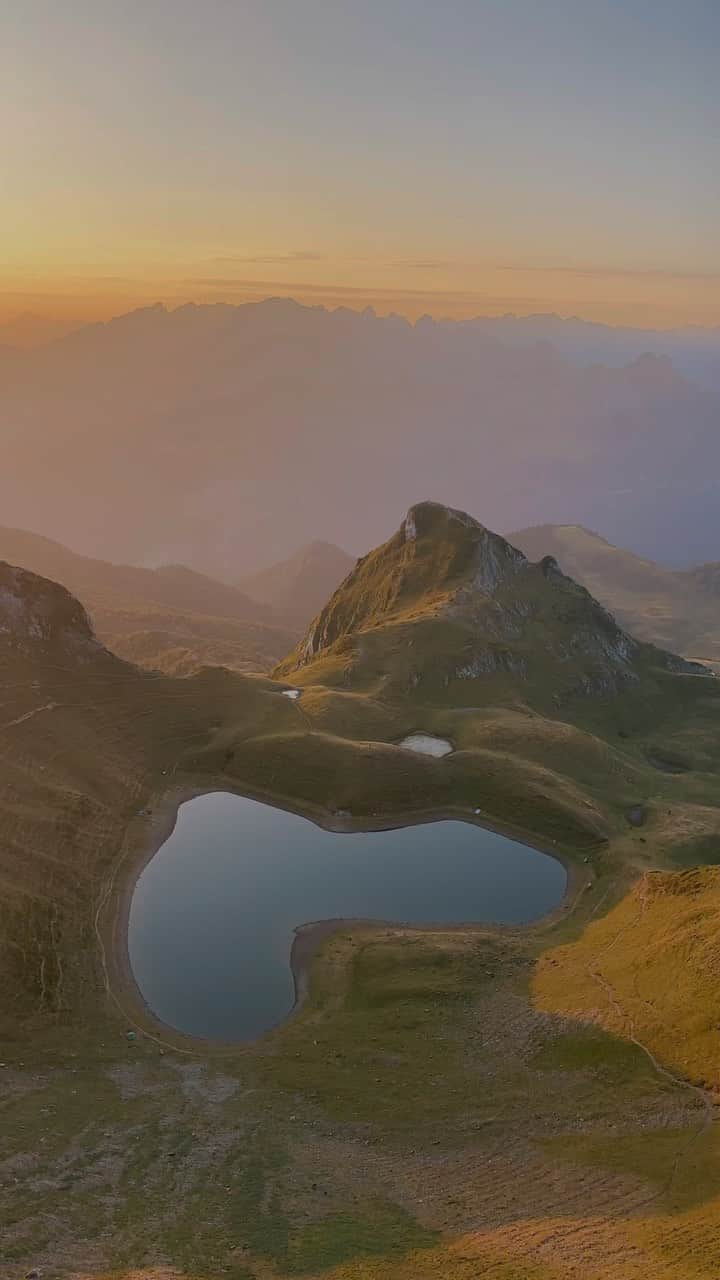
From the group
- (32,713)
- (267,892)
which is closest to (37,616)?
(32,713)

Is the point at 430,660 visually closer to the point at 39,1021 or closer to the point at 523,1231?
the point at 39,1021

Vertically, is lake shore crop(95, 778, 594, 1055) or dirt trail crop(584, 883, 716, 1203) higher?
dirt trail crop(584, 883, 716, 1203)

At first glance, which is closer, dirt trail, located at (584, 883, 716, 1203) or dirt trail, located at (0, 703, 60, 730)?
dirt trail, located at (584, 883, 716, 1203)

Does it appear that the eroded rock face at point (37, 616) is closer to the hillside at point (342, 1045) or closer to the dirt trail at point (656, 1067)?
the hillside at point (342, 1045)

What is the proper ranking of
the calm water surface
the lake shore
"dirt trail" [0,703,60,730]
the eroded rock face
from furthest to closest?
the eroded rock face
"dirt trail" [0,703,60,730]
the calm water surface
the lake shore

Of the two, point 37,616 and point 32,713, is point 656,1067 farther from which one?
point 37,616

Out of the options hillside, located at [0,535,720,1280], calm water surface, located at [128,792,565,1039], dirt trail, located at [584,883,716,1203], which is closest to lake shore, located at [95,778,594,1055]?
hillside, located at [0,535,720,1280]

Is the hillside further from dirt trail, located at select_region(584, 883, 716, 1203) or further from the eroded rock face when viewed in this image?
the eroded rock face
